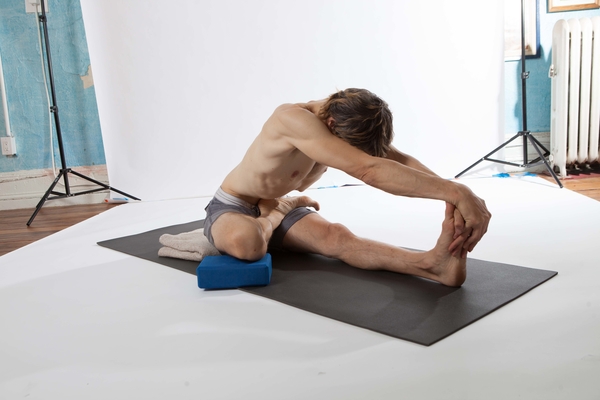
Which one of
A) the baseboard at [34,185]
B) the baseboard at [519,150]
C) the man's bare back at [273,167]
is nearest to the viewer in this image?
the man's bare back at [273,167]

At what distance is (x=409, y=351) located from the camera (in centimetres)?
118

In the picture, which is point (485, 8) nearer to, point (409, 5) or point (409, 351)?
point (409, 5)

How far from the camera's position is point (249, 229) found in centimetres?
174

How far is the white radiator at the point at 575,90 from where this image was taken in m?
3.54

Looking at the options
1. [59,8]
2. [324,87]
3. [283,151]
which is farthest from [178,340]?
[59,8]

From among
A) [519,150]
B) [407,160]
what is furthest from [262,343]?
[519,150]

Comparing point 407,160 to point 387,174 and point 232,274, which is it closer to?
point 387,174

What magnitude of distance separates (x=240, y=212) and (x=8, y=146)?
3.08m

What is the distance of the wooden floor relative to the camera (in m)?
2.88

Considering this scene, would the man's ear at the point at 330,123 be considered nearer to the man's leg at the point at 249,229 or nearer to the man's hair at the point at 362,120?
the man's hair at the point at 362,120

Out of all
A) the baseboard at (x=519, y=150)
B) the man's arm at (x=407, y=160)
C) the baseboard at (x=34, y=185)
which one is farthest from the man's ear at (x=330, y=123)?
the baseboard at (x=34, y=185)

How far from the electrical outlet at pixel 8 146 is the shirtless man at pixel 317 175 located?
2.89 metres

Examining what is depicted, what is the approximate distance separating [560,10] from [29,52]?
4127 millimetres

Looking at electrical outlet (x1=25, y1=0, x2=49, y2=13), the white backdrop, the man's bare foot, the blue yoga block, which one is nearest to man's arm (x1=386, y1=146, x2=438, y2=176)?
the man's bare foot
